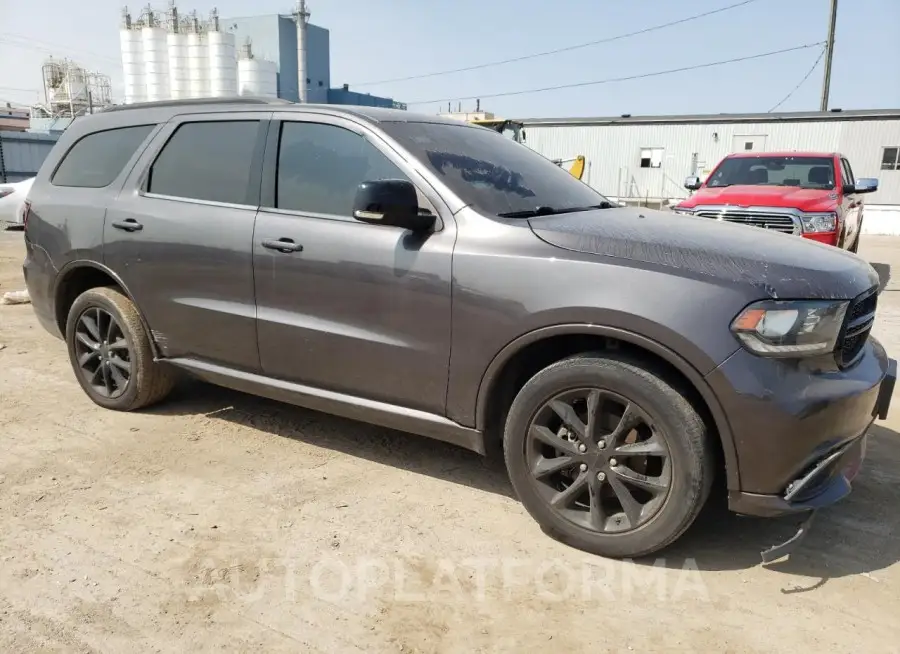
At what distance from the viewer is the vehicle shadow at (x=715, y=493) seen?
287 cm

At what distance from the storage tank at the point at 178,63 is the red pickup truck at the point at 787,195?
38.6 m

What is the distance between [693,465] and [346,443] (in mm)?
2066

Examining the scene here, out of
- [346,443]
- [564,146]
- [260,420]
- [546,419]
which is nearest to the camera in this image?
[546,419]

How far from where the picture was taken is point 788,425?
2484 millimetres

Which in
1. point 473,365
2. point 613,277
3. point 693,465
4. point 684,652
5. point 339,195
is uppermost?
point 339,195

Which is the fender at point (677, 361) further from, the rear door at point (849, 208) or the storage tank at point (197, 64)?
the storage tank at point (197, 64)

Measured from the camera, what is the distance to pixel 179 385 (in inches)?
199

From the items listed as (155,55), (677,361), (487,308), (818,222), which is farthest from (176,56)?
(677,361)

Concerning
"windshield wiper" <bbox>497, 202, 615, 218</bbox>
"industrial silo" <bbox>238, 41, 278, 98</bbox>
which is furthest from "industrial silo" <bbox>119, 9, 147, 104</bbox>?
"windshield wiper" <bbox>497, 202, 615, 218</bbox>

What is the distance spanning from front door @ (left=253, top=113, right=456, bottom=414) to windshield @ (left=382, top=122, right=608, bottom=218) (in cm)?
16

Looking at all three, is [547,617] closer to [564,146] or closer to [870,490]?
[870,490]

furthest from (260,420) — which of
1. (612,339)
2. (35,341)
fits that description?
(35,341)

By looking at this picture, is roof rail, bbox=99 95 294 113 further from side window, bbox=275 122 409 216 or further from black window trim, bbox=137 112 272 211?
side window, bbox=275 122 409 216

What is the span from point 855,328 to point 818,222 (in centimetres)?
627
